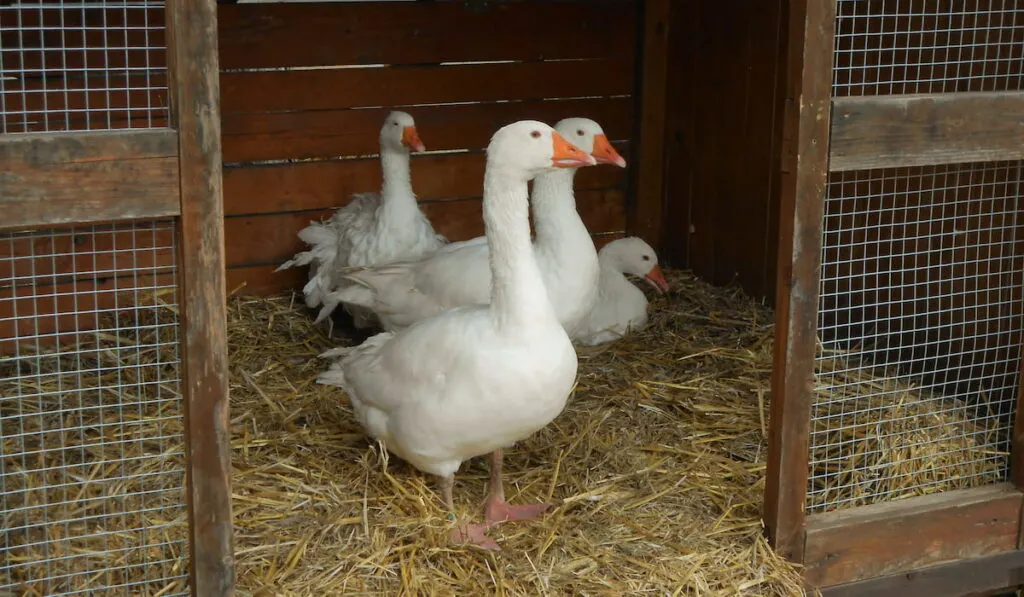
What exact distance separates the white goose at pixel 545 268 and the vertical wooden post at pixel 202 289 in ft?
6.52

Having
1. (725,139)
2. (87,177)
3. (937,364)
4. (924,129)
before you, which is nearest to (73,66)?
(87,177)

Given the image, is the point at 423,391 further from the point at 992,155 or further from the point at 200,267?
the point at 992,155

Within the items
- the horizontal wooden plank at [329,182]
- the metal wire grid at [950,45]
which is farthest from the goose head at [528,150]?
the horizontal wooden plank at [329,182]

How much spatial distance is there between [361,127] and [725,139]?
6.78ft

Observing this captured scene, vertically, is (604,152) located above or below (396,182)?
above

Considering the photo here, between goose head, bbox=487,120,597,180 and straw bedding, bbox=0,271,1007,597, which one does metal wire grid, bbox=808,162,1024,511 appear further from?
goose head, bbox=487,120,597,180

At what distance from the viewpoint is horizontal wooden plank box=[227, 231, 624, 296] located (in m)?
6.23

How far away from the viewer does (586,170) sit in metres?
6.77

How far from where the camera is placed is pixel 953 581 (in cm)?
419

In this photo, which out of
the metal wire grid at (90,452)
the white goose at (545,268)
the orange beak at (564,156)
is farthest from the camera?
the white goose at (545,268)

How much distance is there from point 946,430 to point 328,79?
3601 millimetres

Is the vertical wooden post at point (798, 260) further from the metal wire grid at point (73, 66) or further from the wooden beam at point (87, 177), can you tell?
the metal wire grid at point (73, 66)

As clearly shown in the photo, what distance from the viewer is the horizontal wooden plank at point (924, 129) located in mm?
3570

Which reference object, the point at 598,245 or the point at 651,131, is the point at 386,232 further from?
the point at 651,131
